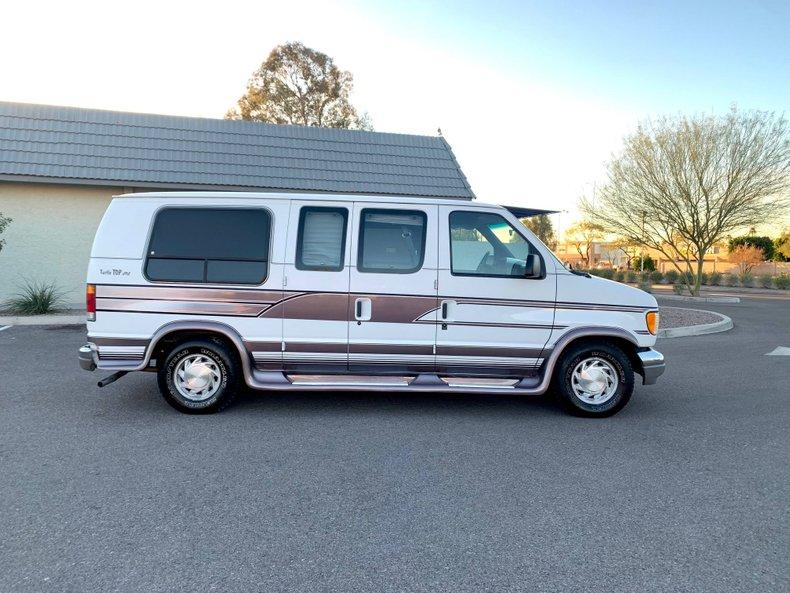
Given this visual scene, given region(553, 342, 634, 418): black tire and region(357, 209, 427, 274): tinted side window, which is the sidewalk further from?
region(553, 342, 634, 418): black tire

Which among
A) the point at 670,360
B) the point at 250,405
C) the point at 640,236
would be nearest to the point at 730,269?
the point at 640,236

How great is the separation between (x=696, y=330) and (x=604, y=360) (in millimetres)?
7952

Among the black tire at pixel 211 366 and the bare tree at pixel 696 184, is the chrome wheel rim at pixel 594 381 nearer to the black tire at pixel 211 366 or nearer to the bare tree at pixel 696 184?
the black tire at pixel 211 366

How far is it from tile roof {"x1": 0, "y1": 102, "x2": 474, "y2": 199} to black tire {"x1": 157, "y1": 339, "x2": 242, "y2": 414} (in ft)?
30.1

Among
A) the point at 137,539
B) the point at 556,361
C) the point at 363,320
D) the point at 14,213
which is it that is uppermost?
the point at 14,213

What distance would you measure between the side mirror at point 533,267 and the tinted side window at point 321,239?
1836 mm

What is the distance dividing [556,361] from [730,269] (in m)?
42.3

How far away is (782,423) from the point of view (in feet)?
18.0

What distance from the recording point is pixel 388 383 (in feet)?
17.9

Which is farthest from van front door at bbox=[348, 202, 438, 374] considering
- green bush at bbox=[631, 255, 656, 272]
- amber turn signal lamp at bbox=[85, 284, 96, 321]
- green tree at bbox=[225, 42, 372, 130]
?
green bush at bbox=[631, 255, 656, 272]

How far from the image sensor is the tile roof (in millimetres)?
13188

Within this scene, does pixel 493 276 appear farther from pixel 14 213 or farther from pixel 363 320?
pixel 14 213

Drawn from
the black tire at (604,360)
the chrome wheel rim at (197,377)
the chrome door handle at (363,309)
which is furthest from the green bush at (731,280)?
the chrome wheel rim at (197,377)

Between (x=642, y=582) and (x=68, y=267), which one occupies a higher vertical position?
(x=68, y=267)
